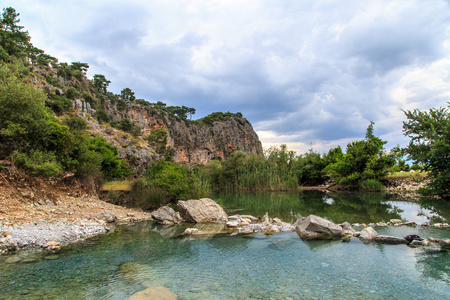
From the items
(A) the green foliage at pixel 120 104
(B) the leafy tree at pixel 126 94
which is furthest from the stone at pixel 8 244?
(B) the leafy tree at pixel 126 94

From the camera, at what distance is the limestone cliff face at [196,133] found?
88.0 metres

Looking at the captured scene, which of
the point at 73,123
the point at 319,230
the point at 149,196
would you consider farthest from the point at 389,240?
the point at 73,123

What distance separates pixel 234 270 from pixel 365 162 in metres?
33.7

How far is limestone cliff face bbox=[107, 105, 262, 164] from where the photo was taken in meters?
88.0

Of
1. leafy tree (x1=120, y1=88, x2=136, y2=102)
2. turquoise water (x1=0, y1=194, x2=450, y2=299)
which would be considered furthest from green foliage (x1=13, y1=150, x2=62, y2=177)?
leafy tree (x1=120, y1=88, x2=136, y2=102)

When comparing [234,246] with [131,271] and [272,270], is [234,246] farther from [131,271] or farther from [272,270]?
[131,271]

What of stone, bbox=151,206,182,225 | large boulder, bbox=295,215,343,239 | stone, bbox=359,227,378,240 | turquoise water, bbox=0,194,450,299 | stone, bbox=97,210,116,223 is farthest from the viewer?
stone, bbox=151,206,182,225

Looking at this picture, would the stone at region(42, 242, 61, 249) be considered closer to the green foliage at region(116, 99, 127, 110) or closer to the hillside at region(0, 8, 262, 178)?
the hillside at region(0, 8, 262, 178)

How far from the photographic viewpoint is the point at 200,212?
13.9 m

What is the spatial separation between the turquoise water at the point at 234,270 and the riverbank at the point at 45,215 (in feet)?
3.12

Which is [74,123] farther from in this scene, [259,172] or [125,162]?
[259,172]

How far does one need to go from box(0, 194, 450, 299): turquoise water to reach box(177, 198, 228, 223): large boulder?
4.52 meters

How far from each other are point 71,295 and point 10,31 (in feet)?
178

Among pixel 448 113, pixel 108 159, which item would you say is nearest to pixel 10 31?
pixel 108 159
